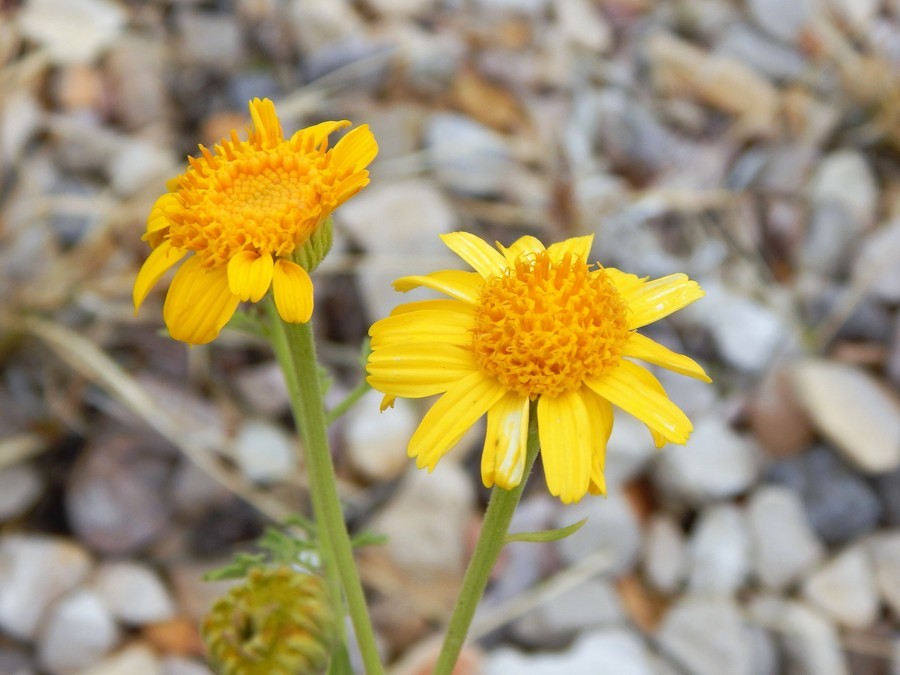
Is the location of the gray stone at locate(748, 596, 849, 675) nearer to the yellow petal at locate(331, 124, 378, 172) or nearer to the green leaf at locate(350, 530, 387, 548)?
the green leaf at locate(350, 530, 387, 548)

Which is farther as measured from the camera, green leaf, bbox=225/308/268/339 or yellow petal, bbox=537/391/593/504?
green leaf, bbox=225/308/268/339

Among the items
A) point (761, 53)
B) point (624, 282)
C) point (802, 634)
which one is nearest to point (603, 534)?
point (802, 634)

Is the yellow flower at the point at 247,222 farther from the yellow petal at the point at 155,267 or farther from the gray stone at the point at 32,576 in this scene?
the gray stone at the point at 32,576

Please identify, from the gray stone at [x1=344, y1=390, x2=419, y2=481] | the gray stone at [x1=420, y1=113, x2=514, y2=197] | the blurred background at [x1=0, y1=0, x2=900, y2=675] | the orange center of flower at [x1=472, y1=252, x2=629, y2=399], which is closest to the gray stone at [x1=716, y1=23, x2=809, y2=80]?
the blurred background at [x1=0, y1=0, x2=900, y2=675]

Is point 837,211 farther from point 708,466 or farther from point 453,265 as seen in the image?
point 453,265

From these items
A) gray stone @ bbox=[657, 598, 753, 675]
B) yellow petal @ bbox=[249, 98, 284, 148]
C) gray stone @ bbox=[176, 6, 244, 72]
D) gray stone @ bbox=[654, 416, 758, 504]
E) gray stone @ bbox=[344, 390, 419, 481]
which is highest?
yellow petal @ bbox=[249, 98, 284, 148]

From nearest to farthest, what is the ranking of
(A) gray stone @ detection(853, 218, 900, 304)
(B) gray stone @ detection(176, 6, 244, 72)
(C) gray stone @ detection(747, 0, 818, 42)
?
(A) gray stone @ detection(853, 218, 900, 304)
(B) gray stone @ detection(176, 6, 244, 72)
(C) gray stone @ detection(747, 0, 818, 42)

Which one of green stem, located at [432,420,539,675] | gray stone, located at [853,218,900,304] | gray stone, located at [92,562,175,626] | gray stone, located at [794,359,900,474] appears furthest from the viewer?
gray stone, located at [853,218,900,304]
